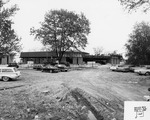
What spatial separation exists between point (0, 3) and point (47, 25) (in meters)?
19.4

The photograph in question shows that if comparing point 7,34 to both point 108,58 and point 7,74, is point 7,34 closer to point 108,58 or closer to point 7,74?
point 7,74

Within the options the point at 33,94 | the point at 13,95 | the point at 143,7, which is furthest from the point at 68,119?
the point at 143,7

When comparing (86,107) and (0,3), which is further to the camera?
(0,3)

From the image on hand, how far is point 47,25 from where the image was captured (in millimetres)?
46719

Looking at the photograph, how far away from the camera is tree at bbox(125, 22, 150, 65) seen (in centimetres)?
3472

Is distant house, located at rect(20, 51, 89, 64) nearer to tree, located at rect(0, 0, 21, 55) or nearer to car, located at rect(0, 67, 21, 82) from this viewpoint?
tree, located at rect(0, 0, 21, 55)

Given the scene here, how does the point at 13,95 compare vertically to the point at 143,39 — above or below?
below

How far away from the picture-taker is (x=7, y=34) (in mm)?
28125

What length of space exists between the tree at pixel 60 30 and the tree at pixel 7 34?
1692 centimetres

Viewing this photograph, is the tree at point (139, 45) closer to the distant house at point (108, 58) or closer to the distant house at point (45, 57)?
the distant house at point (45, 57)

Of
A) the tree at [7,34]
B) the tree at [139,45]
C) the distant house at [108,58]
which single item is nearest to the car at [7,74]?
the tree at [7,34]

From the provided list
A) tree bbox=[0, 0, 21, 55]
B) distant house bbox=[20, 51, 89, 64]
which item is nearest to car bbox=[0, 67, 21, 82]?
tree bbox=[0, 0, 21, 55]

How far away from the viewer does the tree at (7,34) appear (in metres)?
27.8

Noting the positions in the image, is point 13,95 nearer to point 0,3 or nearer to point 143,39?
point 0,3
